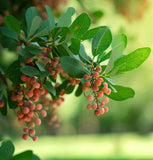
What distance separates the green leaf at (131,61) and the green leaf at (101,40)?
0.18 ft

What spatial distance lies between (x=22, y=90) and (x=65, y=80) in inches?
5.5

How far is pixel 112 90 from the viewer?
785 millimetres

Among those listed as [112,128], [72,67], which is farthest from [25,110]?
[112,128]

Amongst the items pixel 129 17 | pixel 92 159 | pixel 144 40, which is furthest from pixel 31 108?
pixel 92 159

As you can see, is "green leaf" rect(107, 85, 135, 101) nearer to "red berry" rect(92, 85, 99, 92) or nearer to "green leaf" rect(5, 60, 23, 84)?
"red berry" rect(92, 85, 99, 92)

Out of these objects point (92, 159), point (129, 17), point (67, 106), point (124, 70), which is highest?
point (129, 17)

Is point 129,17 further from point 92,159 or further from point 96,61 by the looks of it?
point 92,159

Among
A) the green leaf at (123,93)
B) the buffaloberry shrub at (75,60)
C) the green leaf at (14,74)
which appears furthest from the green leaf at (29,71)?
the green leaf at (123,93)

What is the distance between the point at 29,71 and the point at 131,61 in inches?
10.5

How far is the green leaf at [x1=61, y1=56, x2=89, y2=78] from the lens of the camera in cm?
73

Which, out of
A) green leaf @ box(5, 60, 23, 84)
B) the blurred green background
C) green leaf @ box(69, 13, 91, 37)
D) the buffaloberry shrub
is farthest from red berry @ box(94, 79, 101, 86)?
the blurred green background

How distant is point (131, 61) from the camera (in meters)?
0.76

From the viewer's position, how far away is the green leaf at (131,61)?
2.45 ft

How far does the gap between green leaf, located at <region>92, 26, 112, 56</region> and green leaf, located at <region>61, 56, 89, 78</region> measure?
0.18 feet
